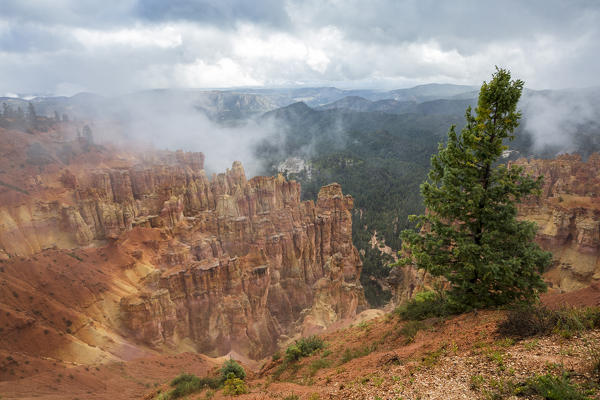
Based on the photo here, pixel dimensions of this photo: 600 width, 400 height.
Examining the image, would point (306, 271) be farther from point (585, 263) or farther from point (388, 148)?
point (388, 148)

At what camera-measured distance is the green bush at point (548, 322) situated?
21.2 feet

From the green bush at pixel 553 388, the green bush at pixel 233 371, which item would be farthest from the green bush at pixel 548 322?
the green bush at pixel 233 371

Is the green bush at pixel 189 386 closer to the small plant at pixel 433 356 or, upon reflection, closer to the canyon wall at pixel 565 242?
the small plant at pixel 433 356

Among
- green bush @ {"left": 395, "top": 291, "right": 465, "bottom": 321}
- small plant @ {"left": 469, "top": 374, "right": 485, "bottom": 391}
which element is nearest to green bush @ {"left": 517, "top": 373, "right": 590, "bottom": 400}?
small plant @ {"left": 469, "top": 374, "right": 485, "bottom": 391}

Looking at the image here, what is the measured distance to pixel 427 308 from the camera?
37.4 ft

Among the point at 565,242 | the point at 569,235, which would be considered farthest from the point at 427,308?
the point at 569,235

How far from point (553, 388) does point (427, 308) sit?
6.82 m

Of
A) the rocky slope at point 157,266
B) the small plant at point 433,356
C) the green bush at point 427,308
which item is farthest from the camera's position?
the rocky slope at point 157,266

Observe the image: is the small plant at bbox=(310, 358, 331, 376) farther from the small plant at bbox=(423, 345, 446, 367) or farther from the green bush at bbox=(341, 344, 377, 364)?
the small plant at bbox=(423, 345, 446, 367)

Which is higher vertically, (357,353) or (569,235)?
(357,353)

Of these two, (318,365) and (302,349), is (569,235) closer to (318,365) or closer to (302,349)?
(302,349)

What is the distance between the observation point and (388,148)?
160625 millimetres

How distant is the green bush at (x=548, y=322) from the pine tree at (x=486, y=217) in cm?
127

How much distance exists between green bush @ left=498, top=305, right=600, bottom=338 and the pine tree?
127 cm
